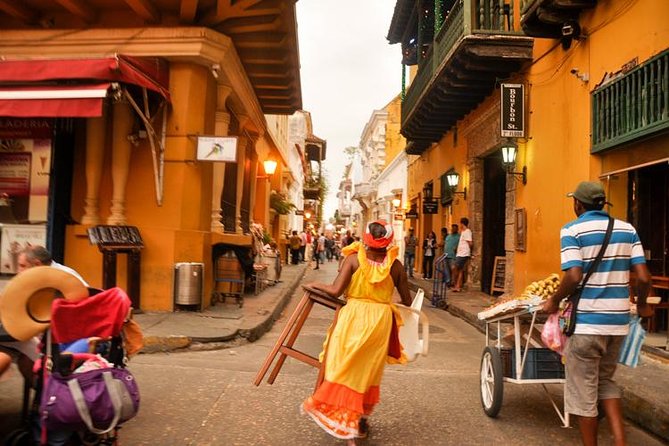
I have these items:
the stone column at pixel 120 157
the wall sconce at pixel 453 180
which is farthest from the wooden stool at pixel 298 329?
the wall sconce at pixel 453 180

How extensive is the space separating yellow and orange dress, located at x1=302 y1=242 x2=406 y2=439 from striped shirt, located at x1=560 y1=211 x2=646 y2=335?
1155 millimetres

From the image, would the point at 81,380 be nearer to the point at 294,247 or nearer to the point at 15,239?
the point at 15,239

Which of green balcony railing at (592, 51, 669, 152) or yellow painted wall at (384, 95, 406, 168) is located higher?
yellow painted wall at (384, 95, 406, 168)

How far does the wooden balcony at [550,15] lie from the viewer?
8.25m

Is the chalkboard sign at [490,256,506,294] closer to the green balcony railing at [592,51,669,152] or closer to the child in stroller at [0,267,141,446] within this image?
the green balcony railing at [592,51,669,152]

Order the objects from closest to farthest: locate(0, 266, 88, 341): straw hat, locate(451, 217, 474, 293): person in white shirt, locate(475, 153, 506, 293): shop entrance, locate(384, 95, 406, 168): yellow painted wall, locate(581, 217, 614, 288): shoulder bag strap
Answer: locate(0, 266, 88, 341): straw hat
locate(581, 217, 614, 288): shoulder bag strap
locate(451, 217, 474, 293): person in white shirt
locate(475, 153, 506, 293): shop entrance
locate(384, 95, 406, 168): yellow painted wall

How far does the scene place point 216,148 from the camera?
8438mm

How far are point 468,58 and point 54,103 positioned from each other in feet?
24.5

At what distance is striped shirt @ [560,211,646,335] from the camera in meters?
3.46

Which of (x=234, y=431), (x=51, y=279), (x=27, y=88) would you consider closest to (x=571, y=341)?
(x=234, y=431)

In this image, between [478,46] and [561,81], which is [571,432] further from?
[478,46]

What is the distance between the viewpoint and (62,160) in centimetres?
850

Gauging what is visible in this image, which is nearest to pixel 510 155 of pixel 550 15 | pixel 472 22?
pixel 472 22

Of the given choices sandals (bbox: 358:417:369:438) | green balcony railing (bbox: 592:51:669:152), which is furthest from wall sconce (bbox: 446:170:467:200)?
sandals (bbox: 358:417:369:438)
